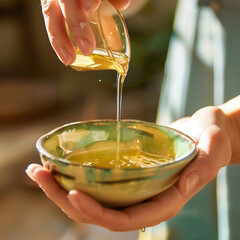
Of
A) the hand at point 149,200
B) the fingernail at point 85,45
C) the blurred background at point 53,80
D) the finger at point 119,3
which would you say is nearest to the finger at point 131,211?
the hand at point 149,200

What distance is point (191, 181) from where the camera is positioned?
2.00 ft

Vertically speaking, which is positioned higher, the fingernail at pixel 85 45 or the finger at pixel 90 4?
the finger at pixel 90 4

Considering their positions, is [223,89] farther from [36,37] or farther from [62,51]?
[36,37]

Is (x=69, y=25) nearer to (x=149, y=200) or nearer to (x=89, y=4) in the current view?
(x=89, y=4)

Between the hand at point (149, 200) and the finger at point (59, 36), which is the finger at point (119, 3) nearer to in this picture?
the finger at point (59, 36)

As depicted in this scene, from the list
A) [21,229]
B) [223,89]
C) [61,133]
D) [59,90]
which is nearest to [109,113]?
[59,90]

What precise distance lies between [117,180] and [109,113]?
7.12 ft

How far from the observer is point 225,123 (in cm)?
88

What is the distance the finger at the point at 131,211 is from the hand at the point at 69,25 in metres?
0.24

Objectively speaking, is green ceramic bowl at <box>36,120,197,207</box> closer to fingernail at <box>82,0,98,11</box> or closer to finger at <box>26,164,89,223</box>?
finger at <box>26,164,89,223</box>

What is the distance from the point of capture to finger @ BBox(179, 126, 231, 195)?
0.61 meters

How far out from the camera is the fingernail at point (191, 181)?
1.99ft

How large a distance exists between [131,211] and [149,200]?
1.9 inches

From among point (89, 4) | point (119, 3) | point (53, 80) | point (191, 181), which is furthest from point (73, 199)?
point (53, 80)
